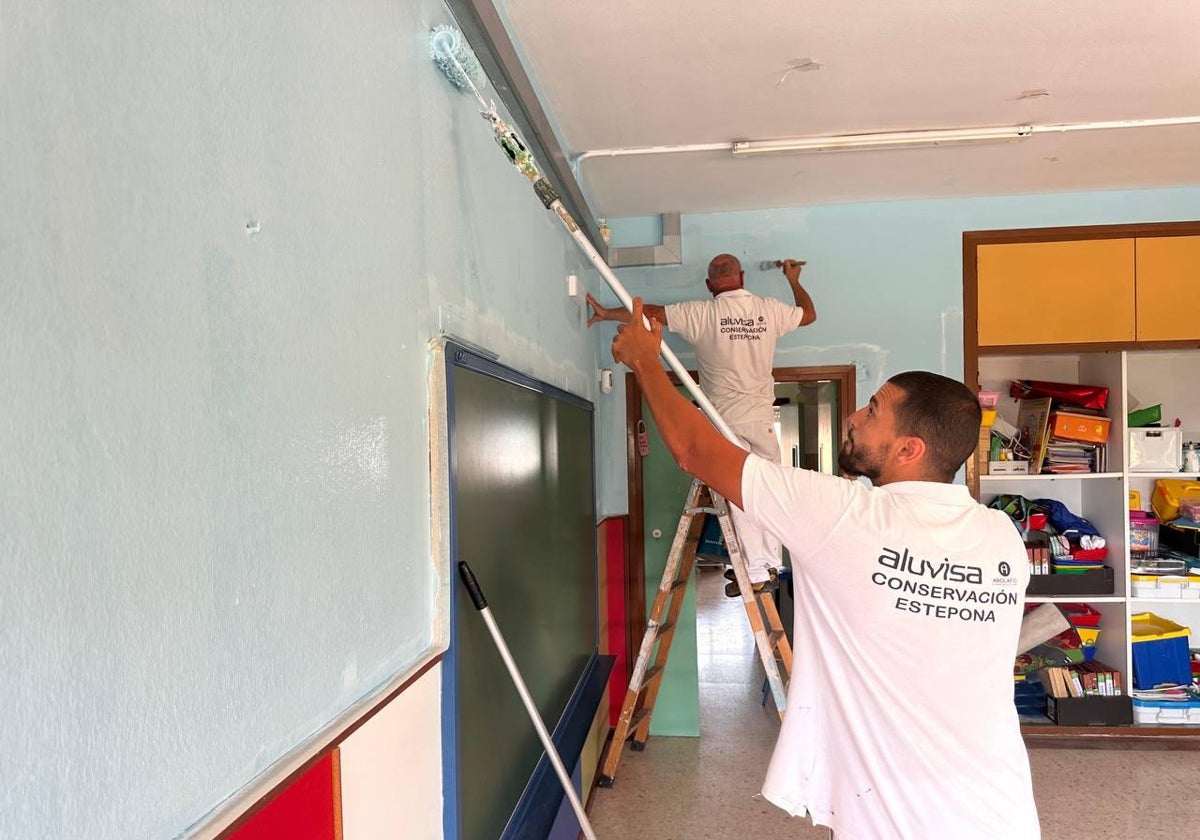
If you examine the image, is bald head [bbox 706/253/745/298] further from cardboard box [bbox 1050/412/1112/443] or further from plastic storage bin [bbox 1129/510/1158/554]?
plastic storage bin [bbox 1129/510/1158/554]

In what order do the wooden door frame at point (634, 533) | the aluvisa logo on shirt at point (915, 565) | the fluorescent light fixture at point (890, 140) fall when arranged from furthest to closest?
the wooden door frame at point (634, 533)
the fluorescent light fixture at point (890, 140)
the aluvisa logo on shirt at point (915, 565)

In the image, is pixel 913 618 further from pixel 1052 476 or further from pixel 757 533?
pixel 1052 476

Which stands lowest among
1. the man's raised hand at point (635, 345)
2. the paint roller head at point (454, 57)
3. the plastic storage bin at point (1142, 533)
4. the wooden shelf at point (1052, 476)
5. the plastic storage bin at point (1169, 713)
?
the plastic storage bin at point (1169, 713)

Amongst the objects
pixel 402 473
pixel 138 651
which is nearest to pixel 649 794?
pixel 402 473

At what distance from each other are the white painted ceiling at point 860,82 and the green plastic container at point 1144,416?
3.72 ft

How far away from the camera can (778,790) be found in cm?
147

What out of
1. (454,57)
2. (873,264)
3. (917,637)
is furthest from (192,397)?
(873,264)

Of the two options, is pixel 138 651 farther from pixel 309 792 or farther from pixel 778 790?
pixel 778 790

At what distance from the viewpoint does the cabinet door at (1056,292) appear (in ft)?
11.8

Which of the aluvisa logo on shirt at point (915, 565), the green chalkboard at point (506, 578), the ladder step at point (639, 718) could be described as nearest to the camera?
the aluvisa logo on shirt at point (915, 565)

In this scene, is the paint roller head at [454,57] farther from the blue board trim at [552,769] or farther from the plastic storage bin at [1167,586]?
the plastic storage bin at [1167,586]

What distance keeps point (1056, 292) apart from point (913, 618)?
308 centimetres

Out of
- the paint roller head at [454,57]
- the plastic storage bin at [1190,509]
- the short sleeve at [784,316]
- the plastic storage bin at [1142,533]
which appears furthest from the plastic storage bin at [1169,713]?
the paint roller head at [454,57]

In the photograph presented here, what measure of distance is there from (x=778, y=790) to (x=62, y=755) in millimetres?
1302
